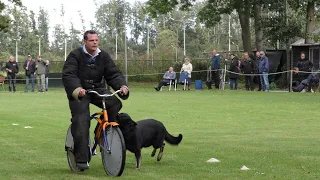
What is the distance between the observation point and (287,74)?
36.0 meters

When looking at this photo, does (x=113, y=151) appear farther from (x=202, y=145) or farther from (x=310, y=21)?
(x=310, y=21)

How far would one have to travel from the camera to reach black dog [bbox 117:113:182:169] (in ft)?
29.7

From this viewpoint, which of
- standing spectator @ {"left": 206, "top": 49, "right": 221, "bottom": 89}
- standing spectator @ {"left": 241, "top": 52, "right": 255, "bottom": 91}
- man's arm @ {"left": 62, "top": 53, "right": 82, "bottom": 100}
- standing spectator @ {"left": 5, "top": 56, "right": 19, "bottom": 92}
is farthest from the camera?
standing spectator @ {"left": 5, "top": 56, "right": 19, "bottom": 92}

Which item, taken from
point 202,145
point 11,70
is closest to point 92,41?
point 202,145

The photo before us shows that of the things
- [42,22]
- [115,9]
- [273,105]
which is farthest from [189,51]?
[273,105]

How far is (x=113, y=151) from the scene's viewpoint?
8.66 metres

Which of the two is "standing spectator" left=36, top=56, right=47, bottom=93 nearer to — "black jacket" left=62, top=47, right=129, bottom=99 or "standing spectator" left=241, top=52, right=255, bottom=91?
"standing spectator" left=241, top=52, right=255, bottom=91

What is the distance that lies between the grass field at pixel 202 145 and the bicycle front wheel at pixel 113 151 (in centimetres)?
17

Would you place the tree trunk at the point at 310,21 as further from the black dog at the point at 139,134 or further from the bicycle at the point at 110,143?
the bicycle at the point at 110,143

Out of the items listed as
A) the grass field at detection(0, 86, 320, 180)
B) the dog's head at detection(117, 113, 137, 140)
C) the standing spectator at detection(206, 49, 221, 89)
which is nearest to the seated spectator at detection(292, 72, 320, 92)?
the standing spectator at detection(206, 49, 221, 89)

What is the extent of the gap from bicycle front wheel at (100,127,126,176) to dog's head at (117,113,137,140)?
0.30 m

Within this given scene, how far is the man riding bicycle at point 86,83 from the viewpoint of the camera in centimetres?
870

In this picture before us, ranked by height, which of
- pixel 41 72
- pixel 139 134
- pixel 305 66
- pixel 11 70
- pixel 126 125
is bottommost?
pixel 139 134

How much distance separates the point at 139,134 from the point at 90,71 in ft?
3.69
